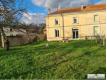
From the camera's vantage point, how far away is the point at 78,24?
189 feet

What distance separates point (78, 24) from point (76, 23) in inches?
18.8

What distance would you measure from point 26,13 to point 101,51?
348 inches

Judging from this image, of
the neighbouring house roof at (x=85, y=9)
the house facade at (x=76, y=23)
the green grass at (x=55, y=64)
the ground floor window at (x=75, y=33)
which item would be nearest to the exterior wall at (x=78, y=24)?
the house facade at (x=76, y=23)

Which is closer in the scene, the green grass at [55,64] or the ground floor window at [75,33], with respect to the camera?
the green grass at [55,64]

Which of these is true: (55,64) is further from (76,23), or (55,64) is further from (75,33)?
(76,23)

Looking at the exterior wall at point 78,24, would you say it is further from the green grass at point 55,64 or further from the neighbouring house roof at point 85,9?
the green grass at point 55,64

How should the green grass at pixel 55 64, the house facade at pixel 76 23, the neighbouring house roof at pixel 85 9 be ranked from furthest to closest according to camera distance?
the neighbouring house roof at pixel 85 9 → the house facade at pixel 76 23 → the green grass at pixel 55 64

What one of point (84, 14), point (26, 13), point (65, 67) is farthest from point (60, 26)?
point (65, 67)

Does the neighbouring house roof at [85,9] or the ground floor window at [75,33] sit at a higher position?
the neighbouring house roof at [85,9]

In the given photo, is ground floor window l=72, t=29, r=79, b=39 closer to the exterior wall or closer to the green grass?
the exterior wall

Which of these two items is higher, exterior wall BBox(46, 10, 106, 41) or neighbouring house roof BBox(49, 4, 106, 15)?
neighbouring house roof BBox(49, 4, 106, 15)

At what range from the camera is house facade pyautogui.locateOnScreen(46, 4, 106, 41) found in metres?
54.9

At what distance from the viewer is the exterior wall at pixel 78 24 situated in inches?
2154

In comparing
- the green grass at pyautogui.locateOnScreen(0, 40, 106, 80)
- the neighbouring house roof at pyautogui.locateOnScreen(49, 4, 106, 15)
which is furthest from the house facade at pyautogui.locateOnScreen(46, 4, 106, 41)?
the green grass at pyautogui.locateOnScreen(0, 40, 106, 80)
